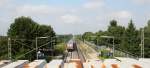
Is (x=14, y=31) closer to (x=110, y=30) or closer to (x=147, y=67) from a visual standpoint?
(x=110, y=30)

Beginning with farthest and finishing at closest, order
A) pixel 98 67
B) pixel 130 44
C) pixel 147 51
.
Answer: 1. pixel 130 44
2. pixel 147 51
3. pixel 98 67

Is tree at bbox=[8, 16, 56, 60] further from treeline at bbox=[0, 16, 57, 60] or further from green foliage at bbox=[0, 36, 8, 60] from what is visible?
green foliage at bbox=[0, 36, 8, 60]

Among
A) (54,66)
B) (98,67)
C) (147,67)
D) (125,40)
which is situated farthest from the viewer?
(125,40)

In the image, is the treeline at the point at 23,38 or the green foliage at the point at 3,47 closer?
the green foliage at the point at 3,47

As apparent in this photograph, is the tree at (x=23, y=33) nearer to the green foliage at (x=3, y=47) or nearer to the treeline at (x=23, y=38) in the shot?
the treeline at (x=23, y=38)

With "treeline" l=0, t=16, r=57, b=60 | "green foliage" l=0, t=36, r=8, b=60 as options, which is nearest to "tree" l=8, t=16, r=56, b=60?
"treeline" l=0, t=16, r=57, b=60

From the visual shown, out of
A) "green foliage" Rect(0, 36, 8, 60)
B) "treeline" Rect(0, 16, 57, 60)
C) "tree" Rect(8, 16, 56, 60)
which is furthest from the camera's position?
"tree" Rect(8, 16, 56, 60)

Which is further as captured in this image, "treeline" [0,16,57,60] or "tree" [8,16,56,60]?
"tree" [8,16,56,60]

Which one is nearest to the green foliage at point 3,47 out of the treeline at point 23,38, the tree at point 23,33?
the treeline at point 23,38

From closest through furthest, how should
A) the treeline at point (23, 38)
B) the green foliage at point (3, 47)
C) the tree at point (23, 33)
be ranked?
the green foliage at point (3, 47) < the treeline at point (23, 38) < the tree at point (23, 33)

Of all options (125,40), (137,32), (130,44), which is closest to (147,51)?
(130,44)

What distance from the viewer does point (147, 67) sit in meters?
26.4

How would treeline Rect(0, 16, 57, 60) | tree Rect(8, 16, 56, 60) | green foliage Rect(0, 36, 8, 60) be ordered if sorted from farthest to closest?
tree Rect(8, 16, 56, 60)
treeline Rect(0, 16, 57, 60)
green foliage Rect(0, 36, 8, 60)

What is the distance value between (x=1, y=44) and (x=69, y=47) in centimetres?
2676
